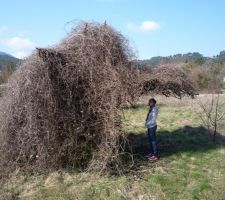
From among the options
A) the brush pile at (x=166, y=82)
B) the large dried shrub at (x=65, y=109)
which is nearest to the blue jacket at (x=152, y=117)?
the brush pile at (x=166, y=82)

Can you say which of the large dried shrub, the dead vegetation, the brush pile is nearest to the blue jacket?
the brush pile

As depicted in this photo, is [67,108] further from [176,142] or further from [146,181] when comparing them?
[176,142]

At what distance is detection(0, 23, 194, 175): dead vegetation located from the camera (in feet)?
31.3

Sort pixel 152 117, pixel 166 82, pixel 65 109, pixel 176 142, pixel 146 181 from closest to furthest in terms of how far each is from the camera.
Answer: pixel 146 181 < pixel 65 109 < pixel 152 117 < pixel 166 82 < pixel 176 142

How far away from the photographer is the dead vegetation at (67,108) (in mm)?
9555

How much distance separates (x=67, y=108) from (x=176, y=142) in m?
4.78

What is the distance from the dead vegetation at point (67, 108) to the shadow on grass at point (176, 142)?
125cm

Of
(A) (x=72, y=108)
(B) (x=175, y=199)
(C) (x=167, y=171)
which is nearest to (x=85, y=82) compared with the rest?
(A) (x=72, y=108)

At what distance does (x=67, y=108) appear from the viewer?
32.7 feet

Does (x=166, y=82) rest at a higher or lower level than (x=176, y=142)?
higher

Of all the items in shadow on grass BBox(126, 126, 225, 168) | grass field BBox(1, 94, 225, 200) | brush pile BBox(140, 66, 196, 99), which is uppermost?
brush pile BBox(140, 66, 196, 99)

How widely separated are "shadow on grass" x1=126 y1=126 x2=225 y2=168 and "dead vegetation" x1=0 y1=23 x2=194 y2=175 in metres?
1.25

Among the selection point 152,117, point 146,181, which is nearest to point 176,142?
point 152,117

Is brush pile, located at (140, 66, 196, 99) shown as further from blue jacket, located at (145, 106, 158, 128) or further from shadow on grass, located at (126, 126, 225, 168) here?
shadow on grass, located at (126, 126, 225, 168)
